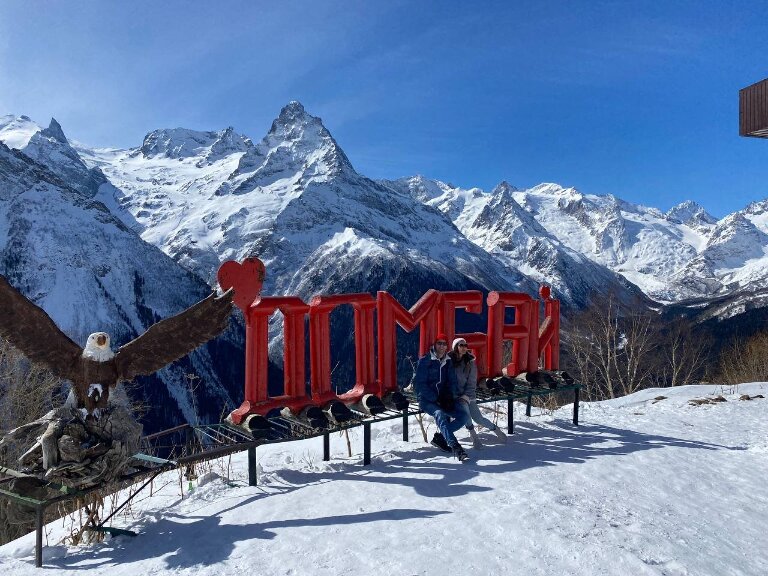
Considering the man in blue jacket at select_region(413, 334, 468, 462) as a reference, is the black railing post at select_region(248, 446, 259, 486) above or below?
below

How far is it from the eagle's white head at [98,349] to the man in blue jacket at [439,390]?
3807 mm

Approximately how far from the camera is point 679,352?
39.2 m

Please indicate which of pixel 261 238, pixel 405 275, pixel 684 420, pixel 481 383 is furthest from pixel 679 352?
pixel 261 238

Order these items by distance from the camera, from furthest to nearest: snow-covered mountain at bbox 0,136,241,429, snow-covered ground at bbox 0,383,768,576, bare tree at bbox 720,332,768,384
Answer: snow-covered mountain at bbox 0,136,241,429 → bare tree at bbox 720,332,768,384 → snow-covered ground at bbox 0,383,768,576

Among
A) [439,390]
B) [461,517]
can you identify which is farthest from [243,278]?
[461,517]

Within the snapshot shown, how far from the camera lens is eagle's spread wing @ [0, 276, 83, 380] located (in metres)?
5.43

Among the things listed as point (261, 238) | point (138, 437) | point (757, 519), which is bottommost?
point (757, 519)

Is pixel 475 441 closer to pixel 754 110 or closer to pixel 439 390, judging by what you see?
pixel 439 390

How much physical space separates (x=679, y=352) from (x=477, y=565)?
39.6m

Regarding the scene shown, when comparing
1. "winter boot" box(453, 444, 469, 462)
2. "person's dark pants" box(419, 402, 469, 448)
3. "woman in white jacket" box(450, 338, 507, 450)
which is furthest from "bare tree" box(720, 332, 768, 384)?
"winter boot" box(453, 444, 469, 462)

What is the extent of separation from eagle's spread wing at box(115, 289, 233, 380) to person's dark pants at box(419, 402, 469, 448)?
121 inches

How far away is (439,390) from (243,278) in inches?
117

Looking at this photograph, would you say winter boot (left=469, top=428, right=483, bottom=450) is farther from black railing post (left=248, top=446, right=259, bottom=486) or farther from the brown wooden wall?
the brown wooden wall

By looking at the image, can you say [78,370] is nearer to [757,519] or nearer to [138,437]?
[138,437]
